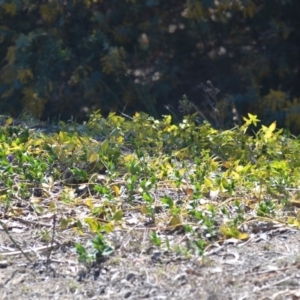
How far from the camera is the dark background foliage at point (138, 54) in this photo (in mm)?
9938

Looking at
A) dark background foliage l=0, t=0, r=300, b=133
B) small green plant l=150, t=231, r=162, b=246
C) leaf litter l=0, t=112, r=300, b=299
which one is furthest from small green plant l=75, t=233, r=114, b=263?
dark background foliage l=0, t=0, r=300, b=133

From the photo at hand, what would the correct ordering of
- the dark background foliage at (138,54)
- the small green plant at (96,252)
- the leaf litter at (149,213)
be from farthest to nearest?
the dark background foliage at (138,54) < the small green plant at (96,252) < the leaf litter at (149,213)

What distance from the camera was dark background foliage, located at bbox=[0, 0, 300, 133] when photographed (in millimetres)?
9938

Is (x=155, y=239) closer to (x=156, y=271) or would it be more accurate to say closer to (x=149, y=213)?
(x=156, y=271)

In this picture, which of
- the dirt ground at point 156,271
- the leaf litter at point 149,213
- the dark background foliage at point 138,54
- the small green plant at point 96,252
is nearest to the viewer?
the dirt ground at point 156,271

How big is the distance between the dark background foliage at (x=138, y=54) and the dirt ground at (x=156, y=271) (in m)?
5.76

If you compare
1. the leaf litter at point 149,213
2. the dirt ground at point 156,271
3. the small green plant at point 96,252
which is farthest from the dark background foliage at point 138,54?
the small green plant at point 96,252

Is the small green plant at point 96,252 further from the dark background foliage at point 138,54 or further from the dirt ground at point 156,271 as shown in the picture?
the dark background foliage at point 138,54

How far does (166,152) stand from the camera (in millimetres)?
5512

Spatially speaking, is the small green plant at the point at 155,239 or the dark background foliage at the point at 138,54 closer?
the small green plant at the point at 155,239

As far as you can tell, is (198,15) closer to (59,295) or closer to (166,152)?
(166,152)

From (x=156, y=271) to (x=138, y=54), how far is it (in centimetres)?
669

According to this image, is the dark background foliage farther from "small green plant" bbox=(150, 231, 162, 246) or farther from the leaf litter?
"small green plant" bbox=(150, 231, 162, 246)

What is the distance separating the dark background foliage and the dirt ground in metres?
5.76
